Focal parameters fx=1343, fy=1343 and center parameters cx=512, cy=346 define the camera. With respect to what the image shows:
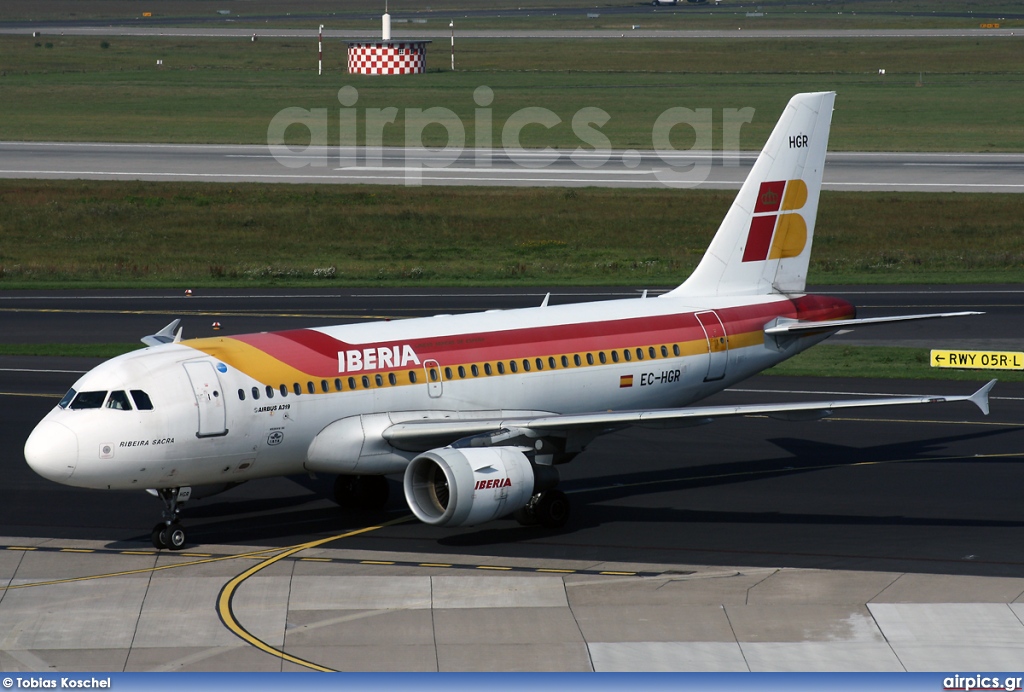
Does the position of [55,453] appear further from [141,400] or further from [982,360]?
[982,360]

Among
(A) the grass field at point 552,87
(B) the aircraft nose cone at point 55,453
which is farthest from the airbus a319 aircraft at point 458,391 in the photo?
(A) the grass field at point 552,87

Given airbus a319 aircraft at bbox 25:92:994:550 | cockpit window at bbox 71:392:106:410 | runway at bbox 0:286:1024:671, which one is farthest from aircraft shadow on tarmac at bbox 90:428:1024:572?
cockpit window at bbox 71:392:106:410

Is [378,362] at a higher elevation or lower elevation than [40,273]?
higher

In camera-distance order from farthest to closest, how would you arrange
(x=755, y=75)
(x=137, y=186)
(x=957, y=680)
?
(x=755, y=75) < (x=137, y=186) < (x=957, y=680)

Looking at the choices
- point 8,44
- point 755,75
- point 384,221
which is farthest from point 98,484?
point 8,44

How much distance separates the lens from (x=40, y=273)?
70.2 metres

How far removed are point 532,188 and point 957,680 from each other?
257 ft

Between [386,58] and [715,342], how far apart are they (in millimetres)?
129352

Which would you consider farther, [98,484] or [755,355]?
[755,355]

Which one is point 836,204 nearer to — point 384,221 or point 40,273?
point 384,221

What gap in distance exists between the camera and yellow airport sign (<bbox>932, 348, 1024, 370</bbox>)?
4772cm

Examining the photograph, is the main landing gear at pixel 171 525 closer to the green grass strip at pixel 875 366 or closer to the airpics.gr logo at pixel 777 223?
the airpics.gr logo at pixel 777 223

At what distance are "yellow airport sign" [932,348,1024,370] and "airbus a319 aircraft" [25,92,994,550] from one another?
13683 mm

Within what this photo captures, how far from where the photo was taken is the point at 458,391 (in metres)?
30.6
